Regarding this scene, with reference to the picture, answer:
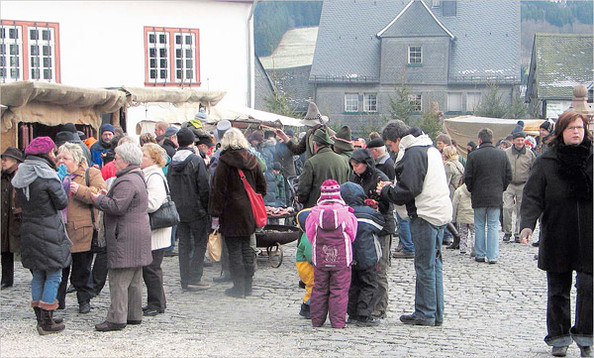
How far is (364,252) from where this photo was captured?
7.92 m

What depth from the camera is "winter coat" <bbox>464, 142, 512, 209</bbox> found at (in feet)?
41.0

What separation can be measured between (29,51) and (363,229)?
64.9 feet

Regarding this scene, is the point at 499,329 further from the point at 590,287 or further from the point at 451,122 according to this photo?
the point at 451,122

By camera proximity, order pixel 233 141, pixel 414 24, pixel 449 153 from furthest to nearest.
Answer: pixel 414 24 → pixel 449 153 → pixel 233 141

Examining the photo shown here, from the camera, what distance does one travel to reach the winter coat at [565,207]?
651 cm

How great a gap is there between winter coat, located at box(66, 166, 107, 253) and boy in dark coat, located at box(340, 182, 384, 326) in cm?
256

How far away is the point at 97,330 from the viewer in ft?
25.1

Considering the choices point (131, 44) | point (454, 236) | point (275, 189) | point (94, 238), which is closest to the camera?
point (94, 238)

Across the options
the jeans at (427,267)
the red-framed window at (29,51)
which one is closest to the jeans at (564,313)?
the jeans at (427,267)

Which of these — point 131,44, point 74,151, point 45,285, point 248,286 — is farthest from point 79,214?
point 131,44

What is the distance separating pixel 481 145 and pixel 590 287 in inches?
249

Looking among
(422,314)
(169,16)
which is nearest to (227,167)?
(422,314)

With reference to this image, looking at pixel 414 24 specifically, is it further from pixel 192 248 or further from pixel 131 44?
pixel 192 248

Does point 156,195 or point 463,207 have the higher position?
point 156,195
